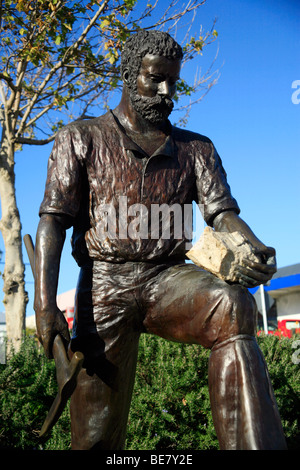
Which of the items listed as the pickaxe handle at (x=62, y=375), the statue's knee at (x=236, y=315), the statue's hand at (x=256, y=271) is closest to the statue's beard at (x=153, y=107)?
the statue's hand at (x=256, y=271)

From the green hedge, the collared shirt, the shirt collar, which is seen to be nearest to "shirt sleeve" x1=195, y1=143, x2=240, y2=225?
the collared shirt

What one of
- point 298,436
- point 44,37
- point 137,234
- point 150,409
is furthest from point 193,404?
point 44,37

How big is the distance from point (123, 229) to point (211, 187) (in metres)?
0.50

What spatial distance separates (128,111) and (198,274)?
0.98 metres

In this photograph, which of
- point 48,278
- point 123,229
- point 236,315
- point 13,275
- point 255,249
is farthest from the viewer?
point 13,275

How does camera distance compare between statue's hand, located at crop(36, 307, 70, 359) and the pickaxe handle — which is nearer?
the pickaxe handle

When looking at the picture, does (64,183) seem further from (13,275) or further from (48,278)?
(13,275)

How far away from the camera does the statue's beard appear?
8.68 ft

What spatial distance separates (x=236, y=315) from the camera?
2035 millimetres

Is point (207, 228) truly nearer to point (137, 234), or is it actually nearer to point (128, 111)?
point (137, 234)

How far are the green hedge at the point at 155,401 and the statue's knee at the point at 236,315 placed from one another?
11.0ft

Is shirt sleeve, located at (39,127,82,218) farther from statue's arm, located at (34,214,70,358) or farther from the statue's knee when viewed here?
the statue's knee

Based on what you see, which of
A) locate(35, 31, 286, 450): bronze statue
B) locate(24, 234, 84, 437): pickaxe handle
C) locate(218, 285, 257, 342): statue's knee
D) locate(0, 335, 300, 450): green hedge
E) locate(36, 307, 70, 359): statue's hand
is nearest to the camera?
locate(218, 285, 257, 342): statue's knee

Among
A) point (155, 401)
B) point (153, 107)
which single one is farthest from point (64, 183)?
point (155, 401)
